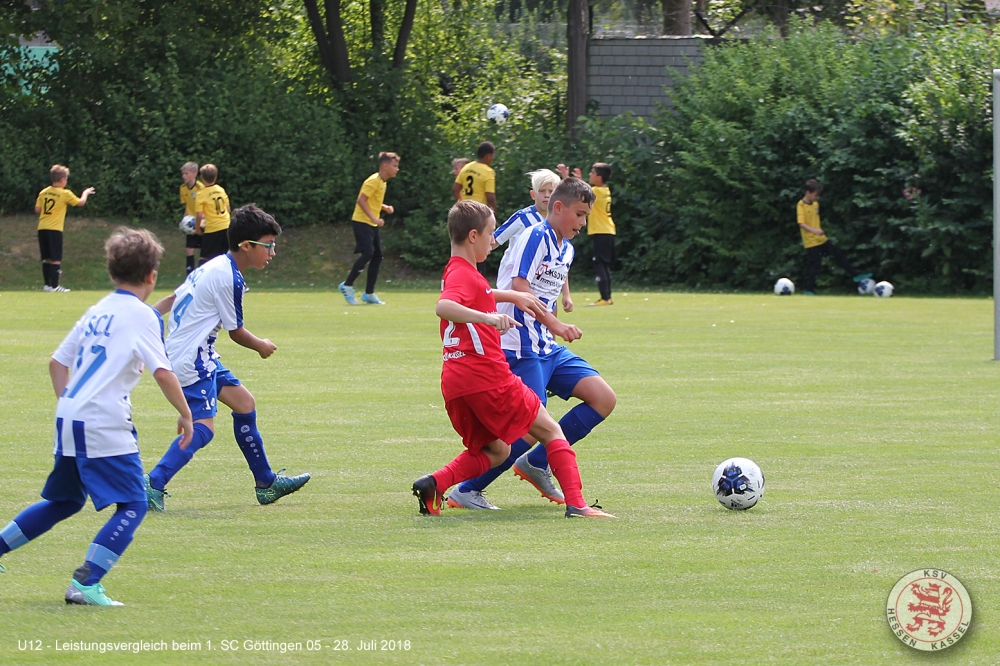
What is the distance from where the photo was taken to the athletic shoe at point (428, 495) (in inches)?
282

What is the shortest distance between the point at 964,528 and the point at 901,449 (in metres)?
2.59

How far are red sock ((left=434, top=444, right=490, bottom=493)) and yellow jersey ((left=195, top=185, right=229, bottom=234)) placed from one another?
58.0 feet

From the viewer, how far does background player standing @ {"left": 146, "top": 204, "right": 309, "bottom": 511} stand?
7402 millimetres

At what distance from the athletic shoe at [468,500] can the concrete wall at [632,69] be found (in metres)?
24.9

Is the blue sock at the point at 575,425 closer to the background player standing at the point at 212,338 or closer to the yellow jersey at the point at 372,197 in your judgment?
the background player standing at the point at 212,338

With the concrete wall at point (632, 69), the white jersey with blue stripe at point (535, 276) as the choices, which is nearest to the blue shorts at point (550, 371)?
the white jersey with blue stripe at point (535, 276)

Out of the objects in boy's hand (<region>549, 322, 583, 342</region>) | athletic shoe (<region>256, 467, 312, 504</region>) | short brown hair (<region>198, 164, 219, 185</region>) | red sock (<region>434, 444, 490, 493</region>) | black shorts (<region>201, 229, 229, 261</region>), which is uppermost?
short brown hair (<region>198, 164, 219, 185</region>)

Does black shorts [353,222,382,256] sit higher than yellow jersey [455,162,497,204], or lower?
lower

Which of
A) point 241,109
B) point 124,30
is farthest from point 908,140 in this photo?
point 124,30

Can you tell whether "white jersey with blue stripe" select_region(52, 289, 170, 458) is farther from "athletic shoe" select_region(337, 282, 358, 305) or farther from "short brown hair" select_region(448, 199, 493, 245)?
"athletic shoe" select_region(337, 282, 358, 305)

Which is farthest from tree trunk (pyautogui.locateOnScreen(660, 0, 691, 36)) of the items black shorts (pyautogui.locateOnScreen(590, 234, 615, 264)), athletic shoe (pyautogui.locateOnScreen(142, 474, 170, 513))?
athletic shoe (pyautogui.locateOnScreen(142, 474, 170, 513))

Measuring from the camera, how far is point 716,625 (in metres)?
5.02

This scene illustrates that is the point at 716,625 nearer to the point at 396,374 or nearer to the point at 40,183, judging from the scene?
the point at 396,374

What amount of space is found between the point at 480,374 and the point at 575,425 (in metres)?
1.11
